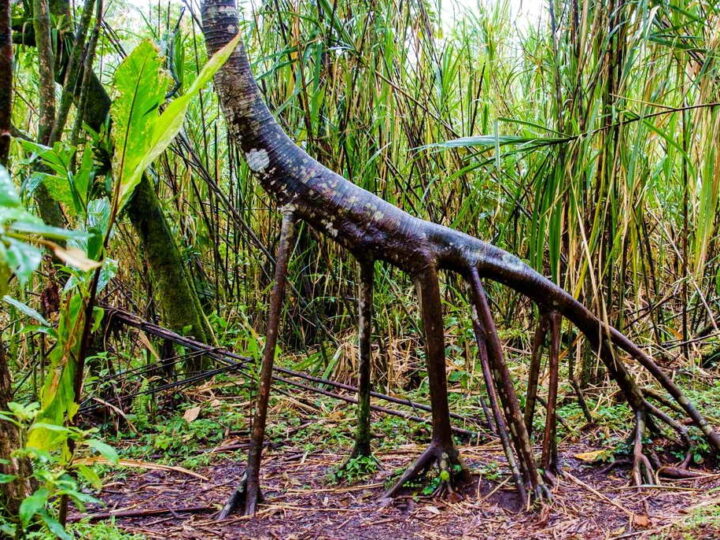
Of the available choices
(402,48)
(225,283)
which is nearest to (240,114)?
(402,48)

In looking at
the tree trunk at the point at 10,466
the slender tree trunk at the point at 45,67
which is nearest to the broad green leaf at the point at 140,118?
the tree trunk at the point at 10,466

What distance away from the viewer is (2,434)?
138 cm

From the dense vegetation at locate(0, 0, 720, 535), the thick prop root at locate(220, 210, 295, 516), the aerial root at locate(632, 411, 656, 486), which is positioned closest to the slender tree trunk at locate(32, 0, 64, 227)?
the dense vegetation at locate(0, 0, 720, 535)

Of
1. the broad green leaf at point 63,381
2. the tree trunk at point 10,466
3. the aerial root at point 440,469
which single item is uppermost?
the broad green leaf at point 63,381

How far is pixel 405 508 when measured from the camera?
2029 mm

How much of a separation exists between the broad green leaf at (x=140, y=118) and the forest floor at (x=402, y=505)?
0.84 metres

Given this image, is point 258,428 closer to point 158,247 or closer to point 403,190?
point 158,247

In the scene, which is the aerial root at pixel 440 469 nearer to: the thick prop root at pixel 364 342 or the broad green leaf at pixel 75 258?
the thick prop root at pixel 364 342

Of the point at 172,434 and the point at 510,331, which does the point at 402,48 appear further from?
the point at 172,434

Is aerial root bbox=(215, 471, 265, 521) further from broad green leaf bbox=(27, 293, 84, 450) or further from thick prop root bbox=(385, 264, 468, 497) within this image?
broad green leaf bbox=(27, 293, 84, 450)

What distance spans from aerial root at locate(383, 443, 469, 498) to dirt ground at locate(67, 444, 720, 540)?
44 millimetres

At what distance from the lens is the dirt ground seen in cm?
187

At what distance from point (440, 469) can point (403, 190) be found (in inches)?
65.8

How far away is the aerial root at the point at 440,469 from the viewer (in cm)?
211
